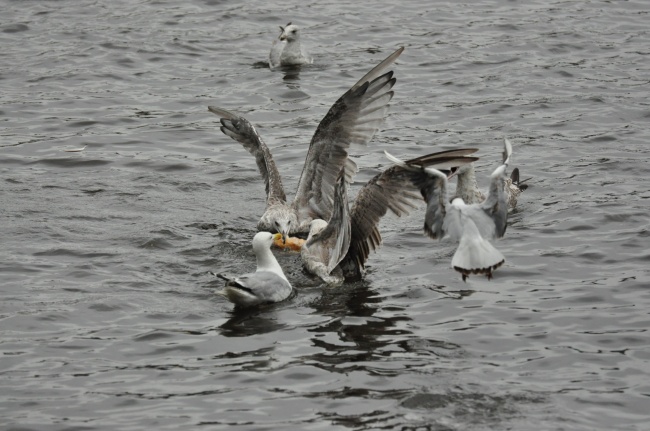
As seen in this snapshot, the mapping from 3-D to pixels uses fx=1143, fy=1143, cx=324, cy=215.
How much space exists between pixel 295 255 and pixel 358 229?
1143 mm

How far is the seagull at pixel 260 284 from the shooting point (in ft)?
31.2

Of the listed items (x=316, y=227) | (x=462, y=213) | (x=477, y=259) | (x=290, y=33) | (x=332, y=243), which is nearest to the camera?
(x=477, y=259)

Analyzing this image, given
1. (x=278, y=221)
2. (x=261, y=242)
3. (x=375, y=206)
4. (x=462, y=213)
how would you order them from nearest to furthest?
(x=462, y=213), (x=261, y=242), (x=375, y=206), (x=278, y=221)

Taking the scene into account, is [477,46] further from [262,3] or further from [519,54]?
[262,3]

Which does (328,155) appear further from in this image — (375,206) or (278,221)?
(375,206)

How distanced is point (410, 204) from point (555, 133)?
4512mm

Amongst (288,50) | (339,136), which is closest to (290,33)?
(288,50)

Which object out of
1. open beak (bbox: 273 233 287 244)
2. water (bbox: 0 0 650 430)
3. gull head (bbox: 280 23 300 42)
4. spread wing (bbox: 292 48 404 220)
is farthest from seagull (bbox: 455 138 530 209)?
gull head (bbox: 280 23 300 42)

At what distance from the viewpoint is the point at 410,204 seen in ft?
34.9

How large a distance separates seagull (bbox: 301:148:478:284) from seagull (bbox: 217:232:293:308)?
55 cm

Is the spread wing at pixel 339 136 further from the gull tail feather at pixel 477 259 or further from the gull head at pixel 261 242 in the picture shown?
the gull tail feather at pixel 477 259

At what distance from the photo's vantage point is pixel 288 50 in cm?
1714

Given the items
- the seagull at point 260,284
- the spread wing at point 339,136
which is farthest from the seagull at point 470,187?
the seagull at point 260,284

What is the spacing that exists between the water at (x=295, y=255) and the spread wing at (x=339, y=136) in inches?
28.8
